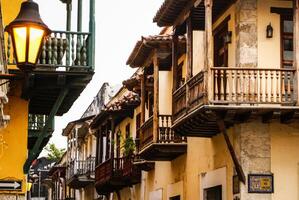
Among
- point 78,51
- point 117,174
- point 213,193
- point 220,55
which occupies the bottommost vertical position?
point 213,193

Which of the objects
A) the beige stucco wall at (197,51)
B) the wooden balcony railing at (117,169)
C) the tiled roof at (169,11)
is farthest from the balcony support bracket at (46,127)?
the wooden balcony railing at (117,169)

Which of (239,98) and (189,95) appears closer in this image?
(239,98)

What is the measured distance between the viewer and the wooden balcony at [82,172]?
39.8m

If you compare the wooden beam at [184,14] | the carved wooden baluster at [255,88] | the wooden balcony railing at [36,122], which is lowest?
the wooden balcony railing at [36,122]

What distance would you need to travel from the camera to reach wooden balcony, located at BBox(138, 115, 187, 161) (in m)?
22.1

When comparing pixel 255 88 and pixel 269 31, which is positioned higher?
pixel 269 31

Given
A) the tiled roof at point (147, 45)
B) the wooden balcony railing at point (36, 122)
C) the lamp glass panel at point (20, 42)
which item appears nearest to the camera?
the lamp glass panel at point (20, 42)

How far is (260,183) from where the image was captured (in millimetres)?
16469

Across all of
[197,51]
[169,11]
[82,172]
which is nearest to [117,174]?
[197,51]

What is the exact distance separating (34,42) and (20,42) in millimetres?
133

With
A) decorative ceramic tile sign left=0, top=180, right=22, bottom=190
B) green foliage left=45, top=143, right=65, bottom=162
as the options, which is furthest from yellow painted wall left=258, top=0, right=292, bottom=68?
green foliage left=45, top=143, right=65, bottom=162

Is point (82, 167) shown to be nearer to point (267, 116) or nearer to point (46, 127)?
point (267, 116)

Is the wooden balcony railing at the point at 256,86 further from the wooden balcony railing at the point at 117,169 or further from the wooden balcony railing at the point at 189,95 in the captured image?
the wooden balcony railing at the point at 117,169

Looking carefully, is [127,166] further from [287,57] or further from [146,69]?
[287,57]
